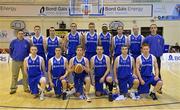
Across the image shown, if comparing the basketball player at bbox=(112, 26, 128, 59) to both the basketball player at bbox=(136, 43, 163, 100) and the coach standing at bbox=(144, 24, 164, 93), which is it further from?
the basketball player at bbox=(136, 43, 163, 100)

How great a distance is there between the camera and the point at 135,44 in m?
8.64

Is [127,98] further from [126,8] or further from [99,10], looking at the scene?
[126,8]

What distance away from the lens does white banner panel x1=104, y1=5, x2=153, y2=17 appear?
18719 millimetres

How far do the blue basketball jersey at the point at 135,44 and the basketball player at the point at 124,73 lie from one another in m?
0.74

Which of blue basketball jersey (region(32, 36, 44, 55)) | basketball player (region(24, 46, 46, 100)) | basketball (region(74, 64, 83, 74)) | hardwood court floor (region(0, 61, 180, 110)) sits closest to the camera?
hardwood court floor (region(0, 61, 180, 110))

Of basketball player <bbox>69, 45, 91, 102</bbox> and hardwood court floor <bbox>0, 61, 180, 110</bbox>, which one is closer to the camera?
hardwood court floor <bbox>0, 61, 180, 110</bbox>

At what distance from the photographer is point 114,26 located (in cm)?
1895

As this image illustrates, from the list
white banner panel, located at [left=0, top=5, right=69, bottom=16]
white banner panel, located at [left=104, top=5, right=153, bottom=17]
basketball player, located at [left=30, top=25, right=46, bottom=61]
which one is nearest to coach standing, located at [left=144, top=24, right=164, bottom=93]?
basketball player, located at [left=30, top=25, right=46, bottom=61]

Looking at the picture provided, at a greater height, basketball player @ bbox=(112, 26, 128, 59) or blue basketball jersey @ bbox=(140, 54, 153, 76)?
basketball player @ bbox=(112, 26, 128, 59)

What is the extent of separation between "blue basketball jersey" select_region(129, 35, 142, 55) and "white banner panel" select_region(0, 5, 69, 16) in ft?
34.5

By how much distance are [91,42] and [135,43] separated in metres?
1.08

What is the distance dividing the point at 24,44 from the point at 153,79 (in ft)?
10.3

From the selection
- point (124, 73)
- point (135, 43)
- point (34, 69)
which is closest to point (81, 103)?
point (124, 73)

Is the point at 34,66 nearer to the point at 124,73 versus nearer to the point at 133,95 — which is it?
the point at 124,73
